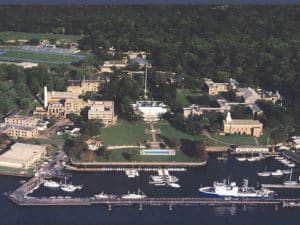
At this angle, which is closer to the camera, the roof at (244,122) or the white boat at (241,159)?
the white boat at (241,159)

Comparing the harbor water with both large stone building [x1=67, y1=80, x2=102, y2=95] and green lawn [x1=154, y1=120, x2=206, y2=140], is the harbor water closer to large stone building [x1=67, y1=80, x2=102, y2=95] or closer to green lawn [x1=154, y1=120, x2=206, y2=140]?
green lawn [x1=154, y1=120, x2=206, y2=140]

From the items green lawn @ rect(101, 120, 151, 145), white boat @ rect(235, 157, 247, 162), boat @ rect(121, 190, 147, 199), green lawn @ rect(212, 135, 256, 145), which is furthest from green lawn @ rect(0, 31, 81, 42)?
boat @ rect(121, 190, 147, 199)

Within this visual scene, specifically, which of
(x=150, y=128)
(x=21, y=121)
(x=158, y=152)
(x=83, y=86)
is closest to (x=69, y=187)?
(x=158, y=152)

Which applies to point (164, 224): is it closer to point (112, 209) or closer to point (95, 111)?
point (112, 209)

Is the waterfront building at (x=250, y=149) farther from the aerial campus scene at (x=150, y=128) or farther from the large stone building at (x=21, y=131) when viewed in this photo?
the large stone building at (x=21, y=131)

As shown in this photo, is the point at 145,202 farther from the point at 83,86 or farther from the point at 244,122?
the point at 83,86

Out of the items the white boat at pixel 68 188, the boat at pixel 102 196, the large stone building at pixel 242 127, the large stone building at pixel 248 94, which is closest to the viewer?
the boat at pixel 102 196

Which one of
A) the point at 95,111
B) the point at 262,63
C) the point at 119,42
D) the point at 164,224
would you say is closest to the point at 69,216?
the point at 164,224

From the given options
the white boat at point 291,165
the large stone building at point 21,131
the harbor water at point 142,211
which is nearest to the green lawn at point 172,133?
the harbor water at point 142,211
